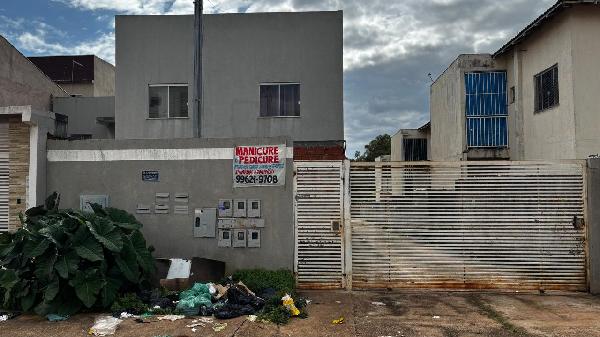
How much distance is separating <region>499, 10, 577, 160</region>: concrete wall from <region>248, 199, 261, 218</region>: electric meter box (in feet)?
30.3

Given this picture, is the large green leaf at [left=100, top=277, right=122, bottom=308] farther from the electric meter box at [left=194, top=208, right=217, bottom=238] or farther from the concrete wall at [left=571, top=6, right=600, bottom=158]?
the concrete wall at [left=571, top=6, right=600, bottom=158]

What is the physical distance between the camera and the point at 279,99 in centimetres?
1536

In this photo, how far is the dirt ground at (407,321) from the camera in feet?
19.3

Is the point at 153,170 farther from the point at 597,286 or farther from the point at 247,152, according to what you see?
the point at 597,286

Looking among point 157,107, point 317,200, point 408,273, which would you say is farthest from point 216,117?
point 408,273

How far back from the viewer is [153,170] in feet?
27.4

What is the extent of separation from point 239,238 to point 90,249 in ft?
8.12

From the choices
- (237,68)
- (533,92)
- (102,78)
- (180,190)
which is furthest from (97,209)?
(102,78)

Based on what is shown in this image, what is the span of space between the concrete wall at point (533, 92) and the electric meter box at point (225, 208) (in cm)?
965

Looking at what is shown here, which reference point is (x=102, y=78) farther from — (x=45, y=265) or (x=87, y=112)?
(x=45, y=265)

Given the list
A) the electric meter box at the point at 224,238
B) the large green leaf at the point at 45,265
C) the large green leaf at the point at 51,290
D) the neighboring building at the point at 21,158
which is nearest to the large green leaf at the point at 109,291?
the large green leaf at the point at 51,290

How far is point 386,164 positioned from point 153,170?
13.4ft

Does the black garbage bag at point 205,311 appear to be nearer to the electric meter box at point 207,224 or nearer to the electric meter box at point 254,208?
the electric meter box at point 207,224

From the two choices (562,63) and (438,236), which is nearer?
(438,236)
